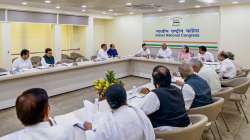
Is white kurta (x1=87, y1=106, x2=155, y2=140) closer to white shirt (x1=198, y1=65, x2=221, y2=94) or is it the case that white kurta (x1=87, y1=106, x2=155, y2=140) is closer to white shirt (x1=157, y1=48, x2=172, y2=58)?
white shirt (x1=198, y1=65, x2=221, y2=94)

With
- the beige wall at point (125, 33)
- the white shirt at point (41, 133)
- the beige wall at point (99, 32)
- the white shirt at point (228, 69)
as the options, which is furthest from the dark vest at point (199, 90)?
the beige wall at point (99, 32)

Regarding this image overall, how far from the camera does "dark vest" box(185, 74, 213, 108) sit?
9.89 feet

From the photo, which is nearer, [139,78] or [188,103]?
[188,103]

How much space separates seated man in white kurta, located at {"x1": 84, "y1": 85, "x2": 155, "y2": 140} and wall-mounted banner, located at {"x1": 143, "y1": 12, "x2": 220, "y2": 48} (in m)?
7.74

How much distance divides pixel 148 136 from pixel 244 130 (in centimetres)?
284

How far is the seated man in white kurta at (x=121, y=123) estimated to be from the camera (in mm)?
1724

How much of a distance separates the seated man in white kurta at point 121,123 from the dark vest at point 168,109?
0.43m

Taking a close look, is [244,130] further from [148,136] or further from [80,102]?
[80,102]

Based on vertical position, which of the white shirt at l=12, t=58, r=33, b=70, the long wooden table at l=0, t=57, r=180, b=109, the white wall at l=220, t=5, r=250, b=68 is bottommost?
the long wooden table at l=0, t=57, r=180, b=109

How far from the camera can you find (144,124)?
1.81 meters

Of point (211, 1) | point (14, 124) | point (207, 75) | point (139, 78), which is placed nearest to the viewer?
point (207, 75)

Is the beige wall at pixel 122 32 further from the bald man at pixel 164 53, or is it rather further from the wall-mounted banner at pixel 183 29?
the bald man at pixel 164 53

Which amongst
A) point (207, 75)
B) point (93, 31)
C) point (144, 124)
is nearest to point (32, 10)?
point (93, 31)

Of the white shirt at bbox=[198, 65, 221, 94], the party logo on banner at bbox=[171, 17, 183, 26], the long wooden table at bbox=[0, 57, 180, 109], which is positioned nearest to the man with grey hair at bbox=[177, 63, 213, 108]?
the white shirt at bbox=[198, 65, 221, 94]
